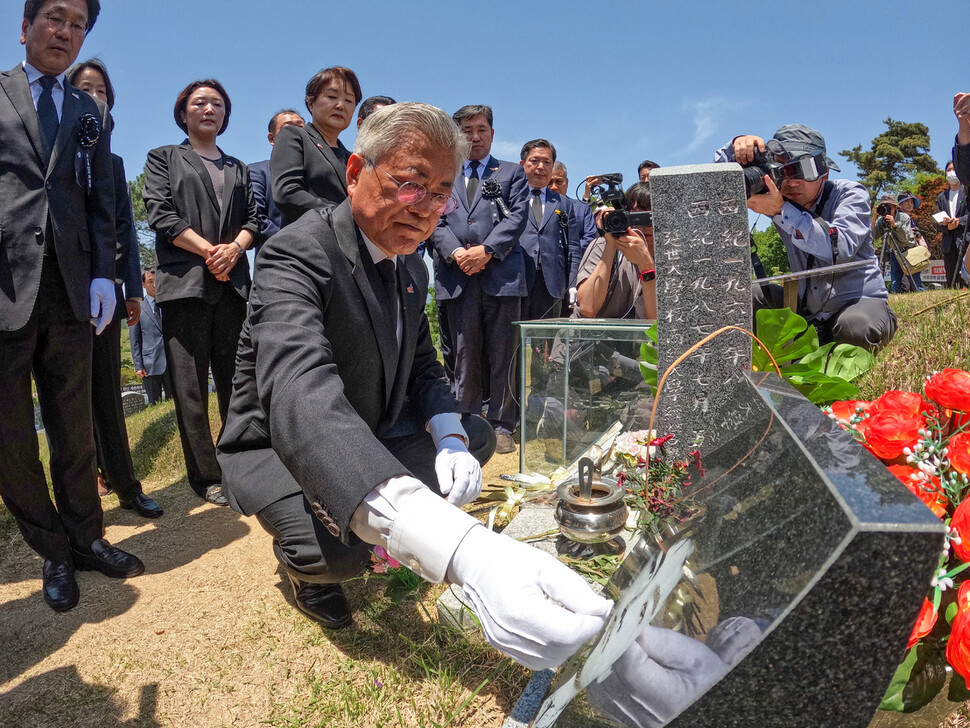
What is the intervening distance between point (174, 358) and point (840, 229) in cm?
350

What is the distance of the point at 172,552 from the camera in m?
3.11

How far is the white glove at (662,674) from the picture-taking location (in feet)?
2.72

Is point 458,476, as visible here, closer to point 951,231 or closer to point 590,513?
point 590,513

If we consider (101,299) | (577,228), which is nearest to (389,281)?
(101,299)

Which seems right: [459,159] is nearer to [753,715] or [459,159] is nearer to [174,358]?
[753,715]

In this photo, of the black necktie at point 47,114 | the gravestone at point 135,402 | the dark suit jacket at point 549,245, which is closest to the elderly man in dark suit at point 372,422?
the black necktie at point 47,114

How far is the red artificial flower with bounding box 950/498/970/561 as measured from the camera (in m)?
1.27

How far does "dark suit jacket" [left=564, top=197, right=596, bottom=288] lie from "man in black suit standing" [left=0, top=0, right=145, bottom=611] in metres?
3.36

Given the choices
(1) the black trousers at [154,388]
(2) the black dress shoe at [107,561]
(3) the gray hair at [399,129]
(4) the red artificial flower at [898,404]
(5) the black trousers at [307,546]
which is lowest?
(1) the black trousers at [154,388]

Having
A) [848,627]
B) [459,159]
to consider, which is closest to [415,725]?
[848,627]

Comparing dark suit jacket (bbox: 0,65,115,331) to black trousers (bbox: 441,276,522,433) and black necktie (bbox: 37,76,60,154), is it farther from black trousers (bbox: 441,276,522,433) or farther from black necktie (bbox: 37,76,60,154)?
black trousers (bbox: 441,276,522,433)

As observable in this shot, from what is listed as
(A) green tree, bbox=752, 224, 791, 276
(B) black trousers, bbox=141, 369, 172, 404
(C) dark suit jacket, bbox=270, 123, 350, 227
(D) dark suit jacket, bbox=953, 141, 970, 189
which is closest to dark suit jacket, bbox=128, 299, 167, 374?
(B) black trousers, bbox=141, 369, 172, 404

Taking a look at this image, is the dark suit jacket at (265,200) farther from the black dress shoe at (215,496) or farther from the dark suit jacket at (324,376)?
the dark suit jacket at (324,376)

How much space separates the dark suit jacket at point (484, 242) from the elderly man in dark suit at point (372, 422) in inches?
74.5
